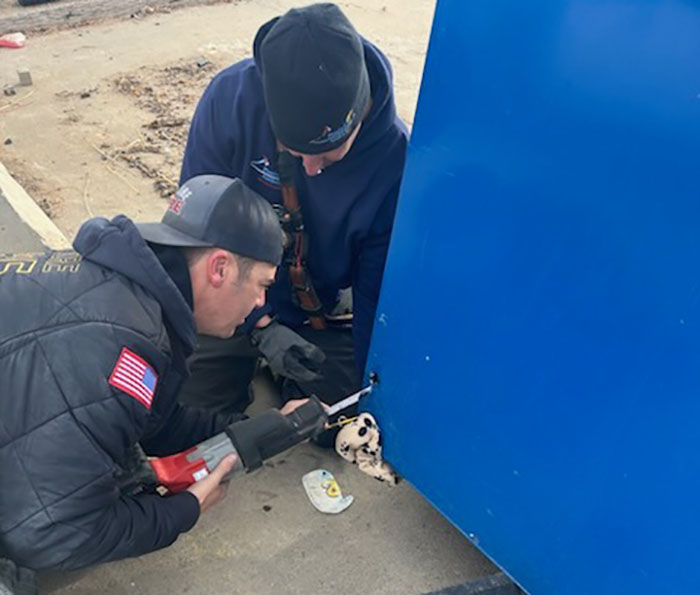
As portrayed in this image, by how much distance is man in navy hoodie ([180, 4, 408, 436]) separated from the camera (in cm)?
181

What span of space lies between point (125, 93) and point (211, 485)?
12.7 ft

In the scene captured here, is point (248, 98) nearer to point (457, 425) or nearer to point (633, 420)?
point (457, 425)

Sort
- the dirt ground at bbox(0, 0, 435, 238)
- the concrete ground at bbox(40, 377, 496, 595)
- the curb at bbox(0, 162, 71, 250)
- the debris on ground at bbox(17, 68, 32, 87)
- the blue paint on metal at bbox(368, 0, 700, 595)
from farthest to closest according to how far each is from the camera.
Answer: the debris on ground at bbox(17, 68, 32, 87), the dirt ground at bbox(0, 0, 435, 238), the curb at bbox(0, 162, 71, 250), the concrete ground at bbox(40, 377, 496, 595), the blue paint on metal at bbox(368, 0, 700, 595)

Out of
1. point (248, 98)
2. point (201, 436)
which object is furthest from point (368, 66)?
point (201, 436)

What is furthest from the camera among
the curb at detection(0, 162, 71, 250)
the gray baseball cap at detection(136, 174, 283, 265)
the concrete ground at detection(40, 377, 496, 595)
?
the curb at detection(0, 162, 71, 250)

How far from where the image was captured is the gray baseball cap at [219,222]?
1656 mm

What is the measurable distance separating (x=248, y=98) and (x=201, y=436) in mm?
945

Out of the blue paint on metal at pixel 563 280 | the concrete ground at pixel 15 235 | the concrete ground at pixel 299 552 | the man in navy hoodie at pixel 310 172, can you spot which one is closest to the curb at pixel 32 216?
the concrete ground at pixel 15 235

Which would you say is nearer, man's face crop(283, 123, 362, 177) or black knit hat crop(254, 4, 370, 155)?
black knit hat crop(254, 4, 370, 155)

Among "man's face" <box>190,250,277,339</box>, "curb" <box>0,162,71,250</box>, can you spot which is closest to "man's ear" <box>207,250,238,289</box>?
"man's face" <box>190,250,277,339</box>

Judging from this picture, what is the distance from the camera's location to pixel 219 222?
5.43ft

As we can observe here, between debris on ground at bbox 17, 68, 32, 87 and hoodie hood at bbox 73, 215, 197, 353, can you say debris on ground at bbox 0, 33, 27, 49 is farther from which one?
hoodie hood at bbox 73, 215, 197, 353

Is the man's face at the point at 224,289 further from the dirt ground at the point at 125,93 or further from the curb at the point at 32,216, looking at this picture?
the dirt ground at the point at 125,93

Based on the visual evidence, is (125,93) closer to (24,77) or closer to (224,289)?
(24,77)
